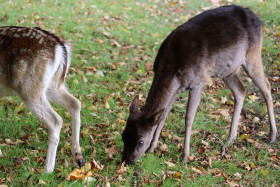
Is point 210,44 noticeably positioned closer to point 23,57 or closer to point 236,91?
point 236,91

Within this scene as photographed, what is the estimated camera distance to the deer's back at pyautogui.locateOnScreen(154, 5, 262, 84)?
167 inches

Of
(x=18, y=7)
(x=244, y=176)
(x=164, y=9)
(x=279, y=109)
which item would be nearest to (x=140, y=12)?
(x=164, y=9)

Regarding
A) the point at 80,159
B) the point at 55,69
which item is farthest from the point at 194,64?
the point at 80,159

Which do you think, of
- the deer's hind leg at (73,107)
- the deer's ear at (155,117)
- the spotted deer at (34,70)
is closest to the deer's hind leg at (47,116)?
the spotted deer at (34,70)

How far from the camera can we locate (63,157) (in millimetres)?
4156

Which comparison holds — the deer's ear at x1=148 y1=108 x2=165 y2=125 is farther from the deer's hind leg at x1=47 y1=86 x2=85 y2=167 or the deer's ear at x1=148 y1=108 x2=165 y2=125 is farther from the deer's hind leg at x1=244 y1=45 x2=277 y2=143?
the deer's hind leg at x1=244 y1=45 x2=277 y2=143

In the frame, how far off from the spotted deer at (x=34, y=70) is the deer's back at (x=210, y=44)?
131cm

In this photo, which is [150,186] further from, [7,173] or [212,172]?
[7,173]

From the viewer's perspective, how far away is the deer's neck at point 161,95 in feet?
13.7

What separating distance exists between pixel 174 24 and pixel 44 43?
5663 millimetres

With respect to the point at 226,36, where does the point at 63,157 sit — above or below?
below

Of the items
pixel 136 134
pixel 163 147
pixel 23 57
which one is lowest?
pixel 163 147

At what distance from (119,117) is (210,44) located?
1.72 m

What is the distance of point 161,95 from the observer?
13.8ft
